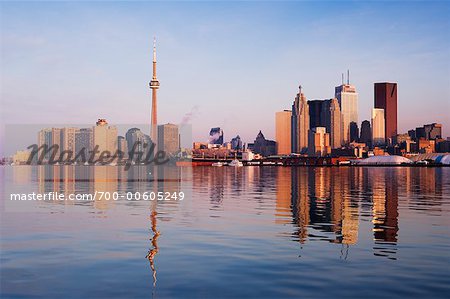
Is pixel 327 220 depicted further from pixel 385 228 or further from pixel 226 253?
pixel 226 253

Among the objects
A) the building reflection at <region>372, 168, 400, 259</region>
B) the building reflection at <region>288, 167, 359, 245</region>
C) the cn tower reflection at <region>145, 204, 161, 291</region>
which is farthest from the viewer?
the building reflection at <region>288, 167, 359, 245</region>

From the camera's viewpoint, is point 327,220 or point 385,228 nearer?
point 385,228

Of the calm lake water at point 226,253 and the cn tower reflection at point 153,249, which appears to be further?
the cn tower reflection at point 153,249

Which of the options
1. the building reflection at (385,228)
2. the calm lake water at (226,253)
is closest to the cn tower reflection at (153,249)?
the calm lake water at (226,253)

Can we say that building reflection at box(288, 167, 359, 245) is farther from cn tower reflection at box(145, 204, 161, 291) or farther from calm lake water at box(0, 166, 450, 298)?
cn tower reflection at box(145, 204, 161, 291)

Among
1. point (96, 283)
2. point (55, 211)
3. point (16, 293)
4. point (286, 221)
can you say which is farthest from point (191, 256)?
point (55, 211)

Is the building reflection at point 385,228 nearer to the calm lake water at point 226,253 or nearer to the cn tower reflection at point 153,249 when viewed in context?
the calm lake water at point 226,253

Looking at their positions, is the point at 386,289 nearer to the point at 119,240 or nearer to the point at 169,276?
the point at 169,276

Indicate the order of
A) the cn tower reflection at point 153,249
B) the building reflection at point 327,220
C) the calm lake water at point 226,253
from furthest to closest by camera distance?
the building reflection at point 327,220
the cn tower reflection at point 153,249
the calm lake water at point 226,253

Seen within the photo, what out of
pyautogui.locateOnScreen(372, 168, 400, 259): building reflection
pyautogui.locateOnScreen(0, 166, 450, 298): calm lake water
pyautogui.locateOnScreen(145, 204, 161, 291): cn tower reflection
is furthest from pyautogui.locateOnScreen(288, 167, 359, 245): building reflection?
pyautogui.locateOnScreen(145, 204, 161, 291): cn tower reflection

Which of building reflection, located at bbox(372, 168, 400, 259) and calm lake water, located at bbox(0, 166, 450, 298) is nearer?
calm lake water, located at bbox(0, 166, 450, 298)

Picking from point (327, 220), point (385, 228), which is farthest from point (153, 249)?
point (327, 220)

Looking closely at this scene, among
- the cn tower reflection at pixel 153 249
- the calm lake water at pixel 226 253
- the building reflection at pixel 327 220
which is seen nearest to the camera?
the calm lake water at pixel 226 253

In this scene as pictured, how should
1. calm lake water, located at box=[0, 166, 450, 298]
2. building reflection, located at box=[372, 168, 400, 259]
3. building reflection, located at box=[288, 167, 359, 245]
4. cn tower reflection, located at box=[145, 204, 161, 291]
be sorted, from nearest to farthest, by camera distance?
calm lake water, located at box=[0, 166, 450, 298]
cn tower reflection, located at box=[145, 204, 161, 291]
building reflection, located at box=[372, 168, 400, 259]
building reflection, located at box=[288, 167, 359, 245]
